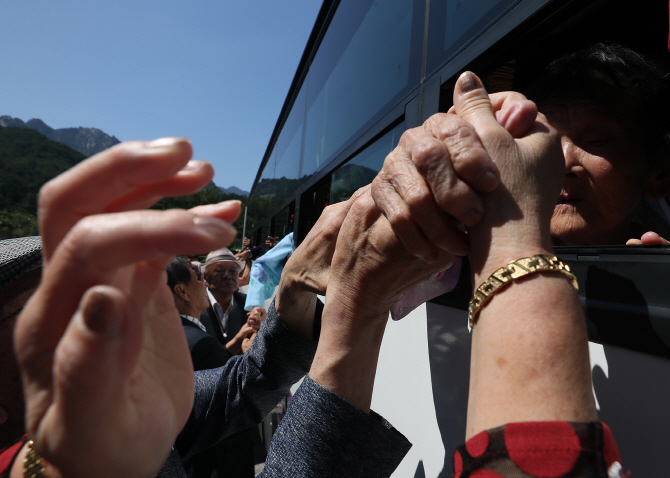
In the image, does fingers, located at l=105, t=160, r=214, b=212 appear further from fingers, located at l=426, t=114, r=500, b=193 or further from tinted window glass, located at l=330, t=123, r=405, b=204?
tinted window glass, located at l=330, t=123, r=405, b=204

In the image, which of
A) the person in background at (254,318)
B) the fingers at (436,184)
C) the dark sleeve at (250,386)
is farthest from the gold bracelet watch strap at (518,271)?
the person in background at (254,318)

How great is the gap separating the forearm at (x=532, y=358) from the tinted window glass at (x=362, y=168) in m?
1.32

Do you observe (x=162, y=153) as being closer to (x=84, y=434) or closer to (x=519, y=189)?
(x=84, y=434)

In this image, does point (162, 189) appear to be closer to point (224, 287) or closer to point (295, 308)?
point (295, 308)

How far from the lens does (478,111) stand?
0.79m

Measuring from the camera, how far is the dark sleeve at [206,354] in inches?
104

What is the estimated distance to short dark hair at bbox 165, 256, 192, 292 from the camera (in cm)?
336

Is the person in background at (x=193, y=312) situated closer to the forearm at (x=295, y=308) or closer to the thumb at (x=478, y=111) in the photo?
the forearm at (x=295, y=308)

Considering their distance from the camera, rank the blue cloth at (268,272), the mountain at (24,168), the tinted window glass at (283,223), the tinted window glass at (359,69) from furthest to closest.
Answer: the mountain at (24,168) → the tinted window glass at (283,223) → the blue cloth at (268,272) → the tinted window glass at (359,69)

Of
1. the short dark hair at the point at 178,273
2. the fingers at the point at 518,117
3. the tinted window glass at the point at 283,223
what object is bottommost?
the short dark hair at the point at 178,273

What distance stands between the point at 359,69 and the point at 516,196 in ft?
6.74

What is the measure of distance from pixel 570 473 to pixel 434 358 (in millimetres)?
978

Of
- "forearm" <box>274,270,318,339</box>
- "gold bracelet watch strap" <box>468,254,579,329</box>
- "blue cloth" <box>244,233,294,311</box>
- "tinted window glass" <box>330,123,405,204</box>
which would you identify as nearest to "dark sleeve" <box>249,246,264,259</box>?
"blue cloth" <box>244,233,294,311</box>

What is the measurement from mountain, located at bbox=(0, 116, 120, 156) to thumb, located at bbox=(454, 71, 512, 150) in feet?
402
